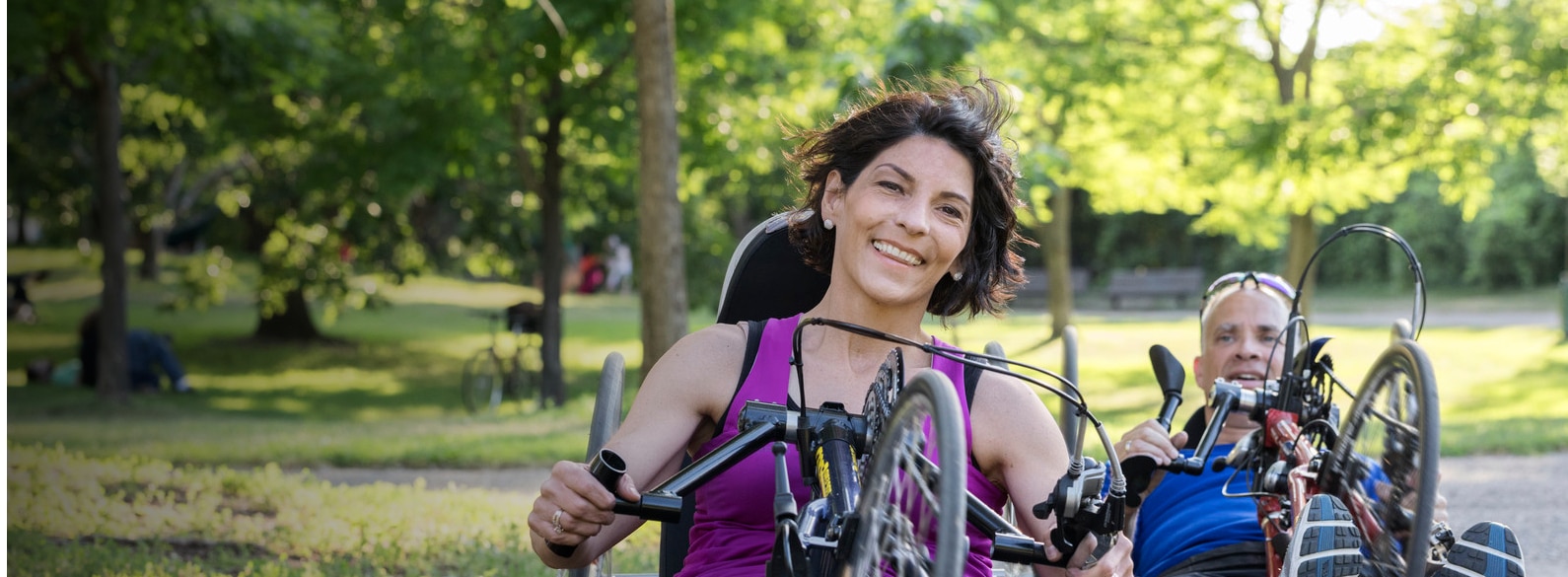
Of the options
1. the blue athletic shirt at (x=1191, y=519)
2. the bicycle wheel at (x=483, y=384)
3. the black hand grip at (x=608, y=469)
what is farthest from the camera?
the bicycle wheel at (x=483, y=384)

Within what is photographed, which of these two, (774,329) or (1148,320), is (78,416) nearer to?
(774,329)

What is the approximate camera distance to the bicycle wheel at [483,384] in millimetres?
17703

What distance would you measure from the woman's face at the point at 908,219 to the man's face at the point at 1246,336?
4.67 feet

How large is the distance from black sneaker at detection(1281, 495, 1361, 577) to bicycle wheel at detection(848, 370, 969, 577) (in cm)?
120

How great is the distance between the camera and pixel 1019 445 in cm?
278

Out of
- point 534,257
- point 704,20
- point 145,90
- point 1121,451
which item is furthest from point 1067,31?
point 1121,451

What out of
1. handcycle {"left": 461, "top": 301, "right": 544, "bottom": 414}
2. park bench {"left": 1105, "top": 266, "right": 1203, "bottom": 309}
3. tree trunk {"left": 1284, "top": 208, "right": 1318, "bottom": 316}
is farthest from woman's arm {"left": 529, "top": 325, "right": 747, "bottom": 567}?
park bench {"left": 1105, "top": 266, "right": 1203, "bottom": 309}

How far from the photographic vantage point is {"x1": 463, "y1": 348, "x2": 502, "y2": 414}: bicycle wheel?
17703mm

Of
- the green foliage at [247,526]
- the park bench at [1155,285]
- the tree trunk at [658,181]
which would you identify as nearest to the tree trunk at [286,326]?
the park bench at [1155,285]

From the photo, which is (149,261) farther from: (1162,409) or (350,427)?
(1162,409)

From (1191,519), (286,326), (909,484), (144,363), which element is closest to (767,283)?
(1191,519)

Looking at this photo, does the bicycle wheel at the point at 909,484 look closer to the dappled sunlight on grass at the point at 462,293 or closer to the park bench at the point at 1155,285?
the park bench at the point at 1155,285

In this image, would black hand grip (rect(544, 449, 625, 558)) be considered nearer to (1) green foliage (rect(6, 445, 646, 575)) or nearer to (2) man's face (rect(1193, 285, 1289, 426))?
(2) man's face (rect(1193, 285, 1289, 426))

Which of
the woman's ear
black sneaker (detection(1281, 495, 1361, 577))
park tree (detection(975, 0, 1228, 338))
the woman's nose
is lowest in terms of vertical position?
black sneaker (detection(1281, 495, 1361, 577))
